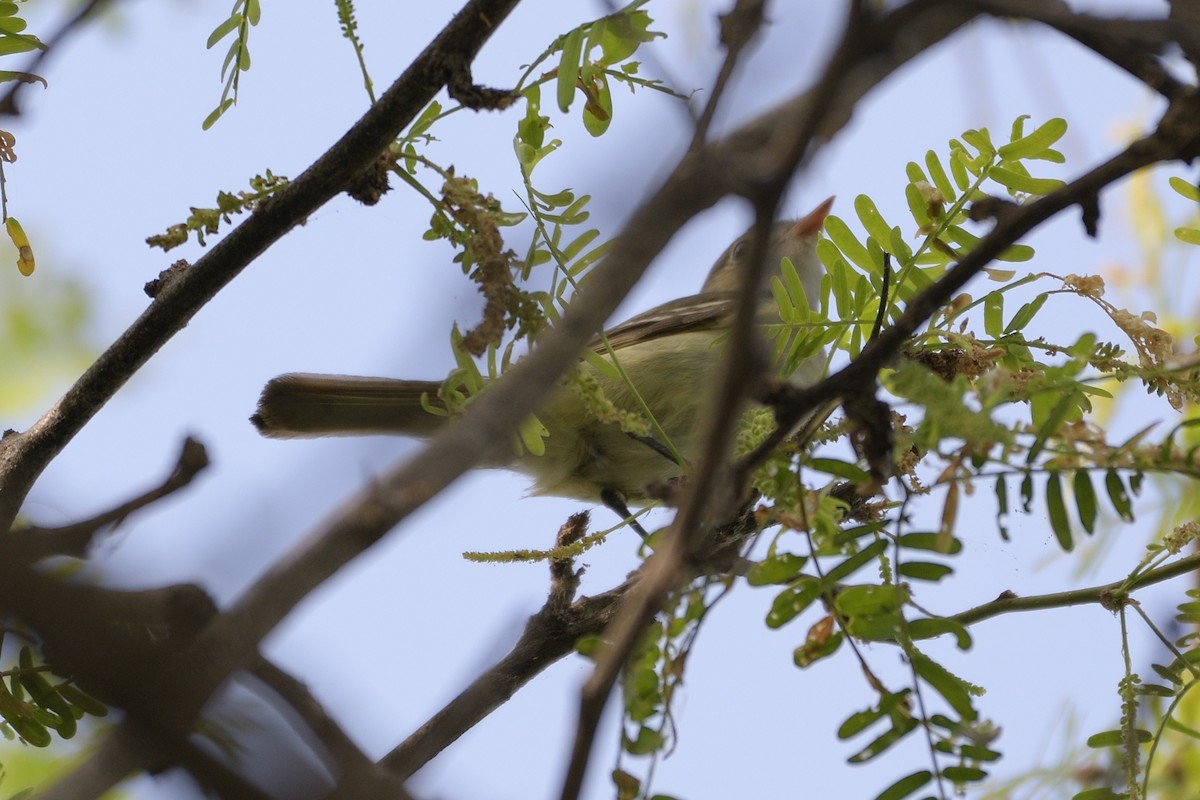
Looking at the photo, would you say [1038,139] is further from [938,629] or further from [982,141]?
[938,629]

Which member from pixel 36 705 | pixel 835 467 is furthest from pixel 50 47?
pixel 835 467

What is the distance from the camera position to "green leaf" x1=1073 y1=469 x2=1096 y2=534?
1.36 m

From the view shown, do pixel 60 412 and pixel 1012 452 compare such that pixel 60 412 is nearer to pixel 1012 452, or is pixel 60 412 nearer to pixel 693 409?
pixel 1012 452

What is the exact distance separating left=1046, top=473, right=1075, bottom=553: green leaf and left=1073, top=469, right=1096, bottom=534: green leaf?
20 mm

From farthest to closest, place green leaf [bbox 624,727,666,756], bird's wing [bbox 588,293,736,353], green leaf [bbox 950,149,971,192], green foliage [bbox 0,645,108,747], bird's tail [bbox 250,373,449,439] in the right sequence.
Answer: bird's wing [bbox 588,293,736,353], bird's tail [bbox 250,373,449,439], green leaf [bbox 950,149,971,192], green foliage [bbox 0,645,108,747], green leaf [bbox 624,727,666,756]

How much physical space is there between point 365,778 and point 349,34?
1.43 m

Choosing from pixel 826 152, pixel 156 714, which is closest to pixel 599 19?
pixel 826 152

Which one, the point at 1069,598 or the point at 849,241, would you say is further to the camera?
the point at 849,241

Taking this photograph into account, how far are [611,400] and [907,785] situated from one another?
8.18 ft

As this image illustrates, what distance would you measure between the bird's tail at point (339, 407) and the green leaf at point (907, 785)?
2.52 meters

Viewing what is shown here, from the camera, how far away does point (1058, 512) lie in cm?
139

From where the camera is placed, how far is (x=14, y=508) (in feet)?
7.45

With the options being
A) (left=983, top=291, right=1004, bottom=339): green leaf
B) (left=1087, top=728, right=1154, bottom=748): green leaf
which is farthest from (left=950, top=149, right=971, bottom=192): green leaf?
(left=1087, top=728, right=1154, bottom=748): green leaf

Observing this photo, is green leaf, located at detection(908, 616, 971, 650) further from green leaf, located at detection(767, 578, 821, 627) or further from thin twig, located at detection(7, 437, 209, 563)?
thin twig, located at detection(7, 437, 209, 563)
